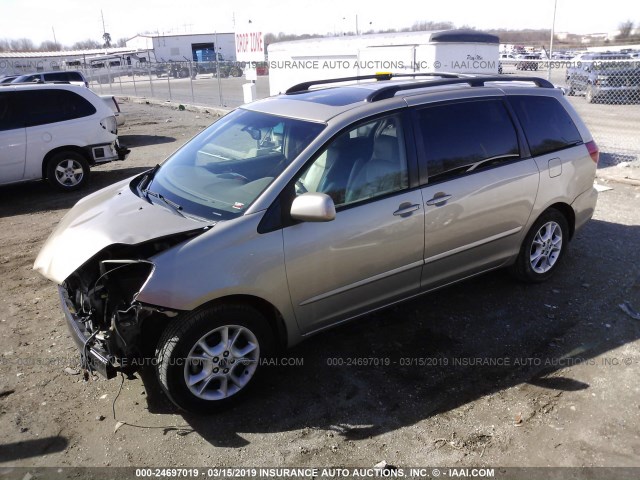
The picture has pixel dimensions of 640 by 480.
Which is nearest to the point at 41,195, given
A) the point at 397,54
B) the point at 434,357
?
the point at 397,54

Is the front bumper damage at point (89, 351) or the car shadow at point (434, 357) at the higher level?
the front bumper damage at point (89, 351)

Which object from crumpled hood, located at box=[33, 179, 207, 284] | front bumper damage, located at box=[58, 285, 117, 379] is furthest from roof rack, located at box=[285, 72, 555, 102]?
front bumper damage, located at box=[58, 285, 117, 379]

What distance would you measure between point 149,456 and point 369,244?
188 cm

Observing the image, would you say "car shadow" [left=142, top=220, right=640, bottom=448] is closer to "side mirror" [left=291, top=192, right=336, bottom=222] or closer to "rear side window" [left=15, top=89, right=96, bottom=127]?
"side mirror" [left=291, top=192, right=336, bottom=222]

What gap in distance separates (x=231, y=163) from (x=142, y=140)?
1112 centimetres

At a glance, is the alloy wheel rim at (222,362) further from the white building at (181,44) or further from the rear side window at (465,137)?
the white building at (181,44)

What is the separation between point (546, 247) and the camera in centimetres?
497

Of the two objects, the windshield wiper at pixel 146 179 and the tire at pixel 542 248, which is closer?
the windshield wiper at pixel 146 179

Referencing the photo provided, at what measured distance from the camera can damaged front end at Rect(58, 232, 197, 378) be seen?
315cm

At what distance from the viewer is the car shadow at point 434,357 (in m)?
3.42

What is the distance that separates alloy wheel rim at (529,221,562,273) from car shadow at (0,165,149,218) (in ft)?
21.8

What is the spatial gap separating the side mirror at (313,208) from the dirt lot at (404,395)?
1.22 metres

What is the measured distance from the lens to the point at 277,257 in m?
3.34

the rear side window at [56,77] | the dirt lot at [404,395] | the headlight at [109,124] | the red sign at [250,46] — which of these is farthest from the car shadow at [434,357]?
the rear side window at [56,77]
